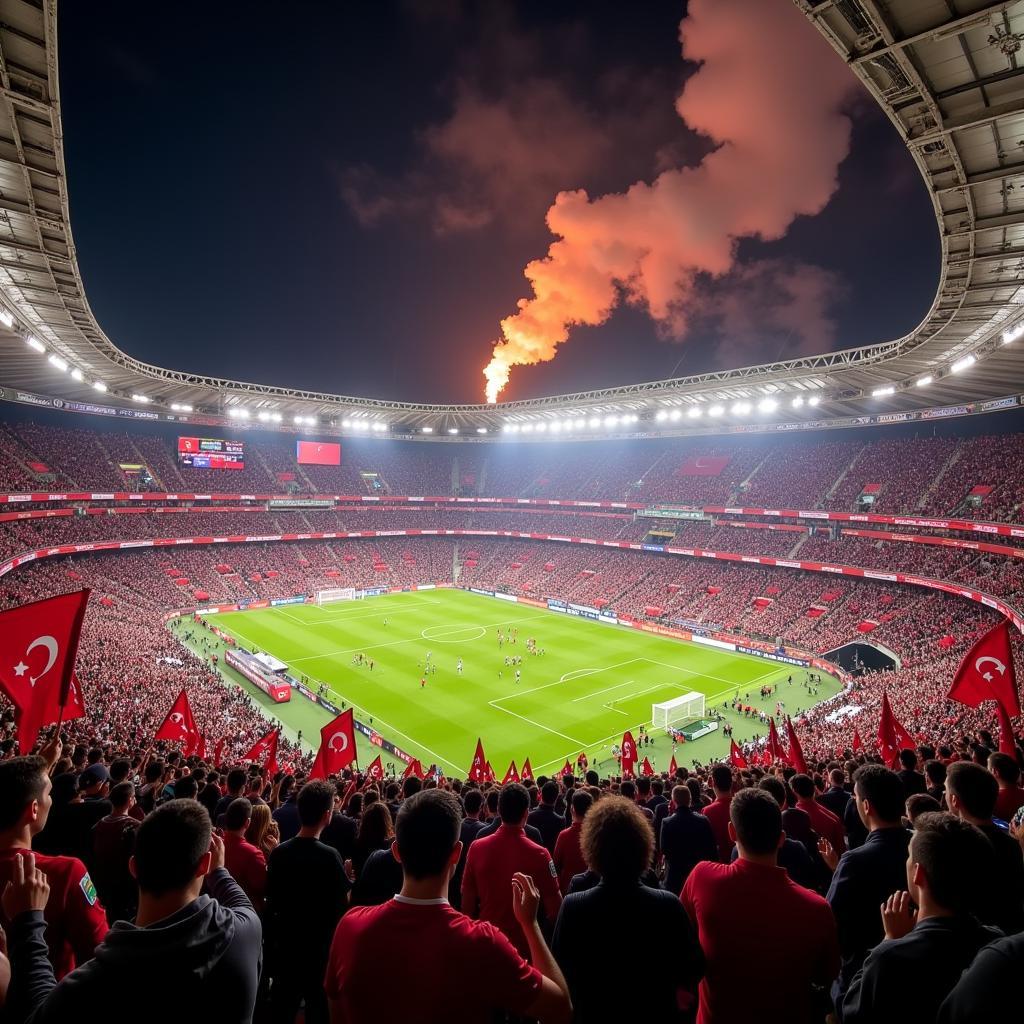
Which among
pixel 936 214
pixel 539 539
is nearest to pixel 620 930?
pixel 936 214

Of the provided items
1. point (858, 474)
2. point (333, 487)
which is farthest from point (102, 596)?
point (858, 474)

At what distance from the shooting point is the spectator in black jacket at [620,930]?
307 cm

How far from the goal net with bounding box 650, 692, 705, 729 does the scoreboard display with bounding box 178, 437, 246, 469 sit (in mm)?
57002

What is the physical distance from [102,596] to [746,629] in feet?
165

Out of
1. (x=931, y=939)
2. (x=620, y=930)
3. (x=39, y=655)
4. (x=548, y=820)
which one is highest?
(x=39, y=655)

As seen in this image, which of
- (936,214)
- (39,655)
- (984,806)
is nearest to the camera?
(984,806)

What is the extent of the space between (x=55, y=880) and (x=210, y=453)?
71506mm

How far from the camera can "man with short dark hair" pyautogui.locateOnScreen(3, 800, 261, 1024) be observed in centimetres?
234

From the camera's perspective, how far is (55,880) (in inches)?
143

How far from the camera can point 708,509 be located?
60.6 meters

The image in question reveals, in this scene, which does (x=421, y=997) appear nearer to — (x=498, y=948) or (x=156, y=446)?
(x=498, y=948)

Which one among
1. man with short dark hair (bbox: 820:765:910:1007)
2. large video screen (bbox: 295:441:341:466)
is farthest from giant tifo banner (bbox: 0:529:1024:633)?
man with short dark hair (bbox: 820:765:910:1007)

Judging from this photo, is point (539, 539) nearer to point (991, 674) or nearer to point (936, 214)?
point (936, 214)

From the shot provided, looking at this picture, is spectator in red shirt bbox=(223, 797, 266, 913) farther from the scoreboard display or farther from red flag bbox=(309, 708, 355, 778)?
the scoreboard display
